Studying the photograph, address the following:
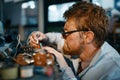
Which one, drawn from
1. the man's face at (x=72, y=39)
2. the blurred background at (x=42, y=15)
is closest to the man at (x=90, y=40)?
the man's face at (x=72, y=39)

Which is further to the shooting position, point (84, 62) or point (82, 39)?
point (84, 62)

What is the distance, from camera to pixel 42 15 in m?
3.88

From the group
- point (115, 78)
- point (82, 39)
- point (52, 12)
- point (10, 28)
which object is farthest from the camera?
point (10, 28)

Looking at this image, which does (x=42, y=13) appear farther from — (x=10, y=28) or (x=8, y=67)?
(x=8, y=67)

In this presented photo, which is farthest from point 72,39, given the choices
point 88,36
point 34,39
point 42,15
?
point 42,15

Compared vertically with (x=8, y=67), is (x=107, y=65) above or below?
below

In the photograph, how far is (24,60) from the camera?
83 centimetres

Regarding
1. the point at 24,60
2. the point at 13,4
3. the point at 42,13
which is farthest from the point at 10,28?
the point at 24,60

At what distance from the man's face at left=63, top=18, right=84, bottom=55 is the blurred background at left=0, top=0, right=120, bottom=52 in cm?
108

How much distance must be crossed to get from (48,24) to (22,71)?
3.11 metres

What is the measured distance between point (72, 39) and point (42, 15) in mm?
2618

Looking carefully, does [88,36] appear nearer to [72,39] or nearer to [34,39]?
[72,39]

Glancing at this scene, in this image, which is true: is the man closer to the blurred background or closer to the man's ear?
the man's ear

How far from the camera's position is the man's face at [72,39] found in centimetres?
131
